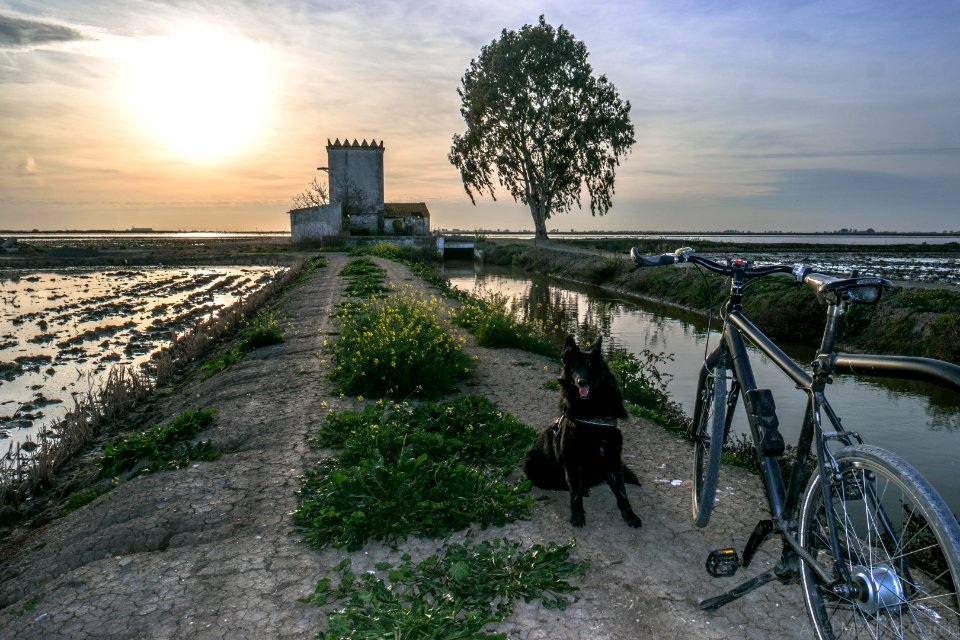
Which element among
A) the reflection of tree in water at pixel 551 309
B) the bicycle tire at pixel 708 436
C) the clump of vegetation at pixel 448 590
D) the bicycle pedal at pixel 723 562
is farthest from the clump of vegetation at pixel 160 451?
the reflection of tree in water at pixel 551 309

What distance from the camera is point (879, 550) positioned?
272cm

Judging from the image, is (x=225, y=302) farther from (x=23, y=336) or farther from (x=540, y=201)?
(x=540, y=201)

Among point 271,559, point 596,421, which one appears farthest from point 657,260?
point 271,559

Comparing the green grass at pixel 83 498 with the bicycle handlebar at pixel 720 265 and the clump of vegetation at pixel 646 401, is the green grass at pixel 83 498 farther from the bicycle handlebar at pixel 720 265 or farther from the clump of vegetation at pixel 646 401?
the clump of vegetation at pixel 646 401

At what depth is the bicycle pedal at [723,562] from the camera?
3.59 metres

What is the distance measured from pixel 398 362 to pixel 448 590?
5234 millimetres

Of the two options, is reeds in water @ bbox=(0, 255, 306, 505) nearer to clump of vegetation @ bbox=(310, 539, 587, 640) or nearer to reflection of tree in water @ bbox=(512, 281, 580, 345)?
clump of vegetation @ bbox=(310, 539, 587, 640)

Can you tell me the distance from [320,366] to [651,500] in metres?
6.82

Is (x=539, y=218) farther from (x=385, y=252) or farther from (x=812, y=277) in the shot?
(x=812, y=277)

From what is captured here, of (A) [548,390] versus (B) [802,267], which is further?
(A) [548,390]

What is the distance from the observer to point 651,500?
5.26 metres

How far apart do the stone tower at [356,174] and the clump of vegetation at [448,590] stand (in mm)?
54089

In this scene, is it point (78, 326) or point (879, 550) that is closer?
point (879, 550)

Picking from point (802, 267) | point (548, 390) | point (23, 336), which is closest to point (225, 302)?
point (23, 336)
